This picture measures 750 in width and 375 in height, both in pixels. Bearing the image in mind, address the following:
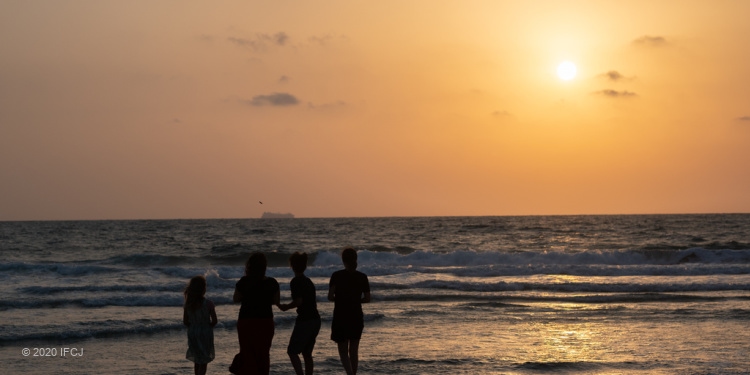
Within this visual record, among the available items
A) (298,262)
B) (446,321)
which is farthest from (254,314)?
(446,321)

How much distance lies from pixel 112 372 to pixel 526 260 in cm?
3095

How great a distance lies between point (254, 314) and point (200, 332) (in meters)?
0.95

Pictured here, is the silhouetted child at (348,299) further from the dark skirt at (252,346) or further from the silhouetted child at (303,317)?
the dark skirt at (252,346)

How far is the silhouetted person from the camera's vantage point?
27.4 ft

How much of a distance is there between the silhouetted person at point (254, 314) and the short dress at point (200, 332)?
67cm

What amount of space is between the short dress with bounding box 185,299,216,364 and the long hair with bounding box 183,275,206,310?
0.17 feet

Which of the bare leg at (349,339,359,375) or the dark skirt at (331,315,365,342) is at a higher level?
the dark skirt at (331,315,365,342)

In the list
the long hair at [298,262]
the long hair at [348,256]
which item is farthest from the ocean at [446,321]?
the long hair at [298,262]

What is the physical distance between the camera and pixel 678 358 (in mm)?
11938

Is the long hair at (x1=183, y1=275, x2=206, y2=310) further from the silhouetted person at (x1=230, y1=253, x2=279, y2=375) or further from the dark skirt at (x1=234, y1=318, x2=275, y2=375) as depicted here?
the dark skirt at (x1=234, y1=318, x2=275, y2=375)

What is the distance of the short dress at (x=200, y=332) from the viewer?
8.89 m

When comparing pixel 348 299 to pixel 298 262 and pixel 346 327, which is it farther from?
pixel 298 262

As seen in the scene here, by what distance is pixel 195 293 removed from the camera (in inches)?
345

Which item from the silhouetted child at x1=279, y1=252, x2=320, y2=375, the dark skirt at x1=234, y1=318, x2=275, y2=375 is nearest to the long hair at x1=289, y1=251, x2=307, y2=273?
the silhouetted child at x1=279, y1=252, x2=320, y2=375
